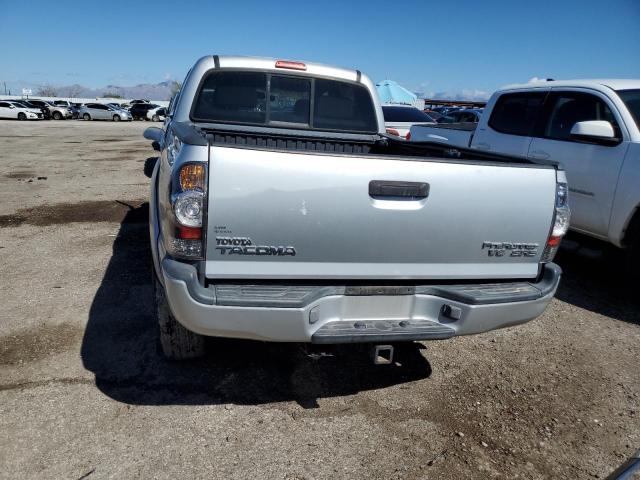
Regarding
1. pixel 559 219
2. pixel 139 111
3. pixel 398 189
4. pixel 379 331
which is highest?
pixel 398 189

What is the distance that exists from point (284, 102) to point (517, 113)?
3260 millimetres

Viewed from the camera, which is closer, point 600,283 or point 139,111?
point 600,283

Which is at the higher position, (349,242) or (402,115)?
(402,115)

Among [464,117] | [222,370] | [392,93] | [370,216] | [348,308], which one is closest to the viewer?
[370,216]

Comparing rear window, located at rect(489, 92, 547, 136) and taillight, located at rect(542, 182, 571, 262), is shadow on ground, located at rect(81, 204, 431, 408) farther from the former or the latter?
rear window, located at rect(489, 92, 547, 136)

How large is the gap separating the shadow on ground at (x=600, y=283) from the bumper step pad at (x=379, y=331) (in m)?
2.80

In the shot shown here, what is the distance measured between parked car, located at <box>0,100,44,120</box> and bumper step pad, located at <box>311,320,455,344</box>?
44.3 m

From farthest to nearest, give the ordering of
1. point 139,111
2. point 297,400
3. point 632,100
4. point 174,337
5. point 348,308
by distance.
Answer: point 139,111 < point 632,100 < point 174,337 < point 297,400 < point 348,308

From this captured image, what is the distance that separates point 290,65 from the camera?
14.0 feet

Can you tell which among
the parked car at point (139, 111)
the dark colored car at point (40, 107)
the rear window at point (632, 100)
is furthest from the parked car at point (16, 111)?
the rear window at point (632, 100)

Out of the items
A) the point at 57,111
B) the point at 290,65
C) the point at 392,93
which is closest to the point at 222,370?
the point at 290,65

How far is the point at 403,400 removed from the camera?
2980mm

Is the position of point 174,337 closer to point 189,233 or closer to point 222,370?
point 222,370

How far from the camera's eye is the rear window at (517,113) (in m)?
5.65
